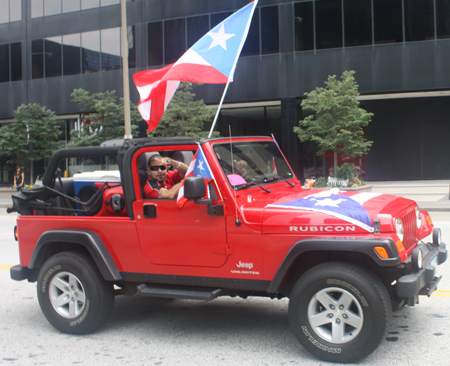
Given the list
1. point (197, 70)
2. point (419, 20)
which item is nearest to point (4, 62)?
point (419, 20)

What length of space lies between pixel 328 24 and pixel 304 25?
1.34 meters

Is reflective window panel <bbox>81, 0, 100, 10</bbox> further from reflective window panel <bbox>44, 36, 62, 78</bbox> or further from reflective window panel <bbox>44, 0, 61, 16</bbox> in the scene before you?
reflective window panel <bbox>44, 36, 62, 78</bbox>

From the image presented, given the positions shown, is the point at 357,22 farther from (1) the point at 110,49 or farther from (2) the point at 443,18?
(1) the point at 110,49

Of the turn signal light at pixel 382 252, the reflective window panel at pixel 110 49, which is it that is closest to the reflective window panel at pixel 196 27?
the reflective window panel at pixel 110 49

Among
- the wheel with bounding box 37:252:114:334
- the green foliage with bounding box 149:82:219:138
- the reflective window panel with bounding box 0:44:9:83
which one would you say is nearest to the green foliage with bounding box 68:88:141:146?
the green foliage with bounding box 149:82:219:138

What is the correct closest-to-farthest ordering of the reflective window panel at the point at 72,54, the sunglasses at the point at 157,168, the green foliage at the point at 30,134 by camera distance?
Result: 1. the sunglasses at the point at 157,168
2. the green foliage at the point at 30,134
3. the reflective window panel at the point at 72,54

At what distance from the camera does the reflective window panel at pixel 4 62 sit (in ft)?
118

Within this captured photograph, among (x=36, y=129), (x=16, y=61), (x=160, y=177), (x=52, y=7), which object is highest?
(x=52, y=7)

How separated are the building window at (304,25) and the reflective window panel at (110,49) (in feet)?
38.5

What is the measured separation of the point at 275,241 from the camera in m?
4.21

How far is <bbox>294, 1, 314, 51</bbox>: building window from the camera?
1089 inches

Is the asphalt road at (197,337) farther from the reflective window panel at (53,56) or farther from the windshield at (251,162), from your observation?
the reflective window panel at (53,56)

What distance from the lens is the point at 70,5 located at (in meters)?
33.5

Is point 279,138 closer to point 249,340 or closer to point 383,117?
point 383,117
